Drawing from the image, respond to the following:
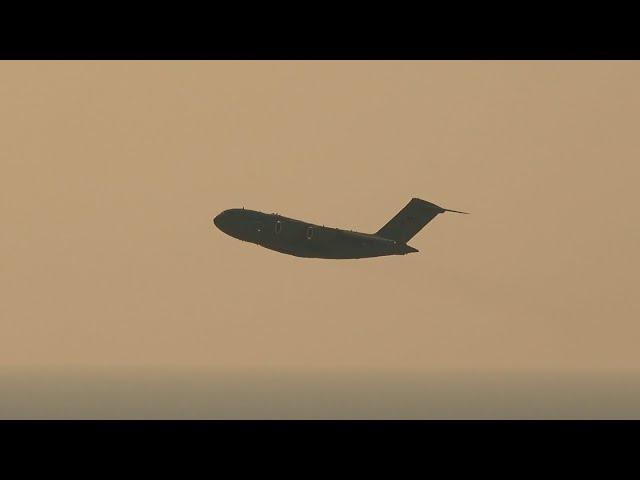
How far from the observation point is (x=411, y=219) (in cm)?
6175

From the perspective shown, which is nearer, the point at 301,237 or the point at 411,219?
the point at 301,237

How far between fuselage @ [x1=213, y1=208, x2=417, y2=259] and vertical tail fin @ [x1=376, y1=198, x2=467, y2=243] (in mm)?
1715

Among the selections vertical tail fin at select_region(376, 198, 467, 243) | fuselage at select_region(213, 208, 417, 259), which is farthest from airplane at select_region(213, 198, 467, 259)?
vertical tail fin at select_region(376, 198, 467, 243)

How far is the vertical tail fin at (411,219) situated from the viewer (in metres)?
61.6

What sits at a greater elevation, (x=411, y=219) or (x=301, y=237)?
(x=411, y=219)

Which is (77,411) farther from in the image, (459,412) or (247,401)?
(459,412)

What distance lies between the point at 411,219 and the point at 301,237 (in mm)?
7148

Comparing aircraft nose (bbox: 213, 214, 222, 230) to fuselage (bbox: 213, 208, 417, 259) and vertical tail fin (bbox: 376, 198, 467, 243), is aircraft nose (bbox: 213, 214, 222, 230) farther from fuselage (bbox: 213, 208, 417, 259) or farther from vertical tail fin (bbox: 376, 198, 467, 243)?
vertical tail fin (bbox: 376, 198, 467, 243)

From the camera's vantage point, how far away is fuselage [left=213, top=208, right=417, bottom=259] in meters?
59.0

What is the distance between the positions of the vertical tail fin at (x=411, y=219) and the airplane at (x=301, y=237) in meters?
1.15

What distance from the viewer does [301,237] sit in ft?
194

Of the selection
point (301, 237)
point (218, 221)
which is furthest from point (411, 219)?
point (218, 221)

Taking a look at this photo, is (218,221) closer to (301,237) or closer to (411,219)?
(301,237)

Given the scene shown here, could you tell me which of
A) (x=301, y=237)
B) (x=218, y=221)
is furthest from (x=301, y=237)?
Result: (x=218, y=221)
